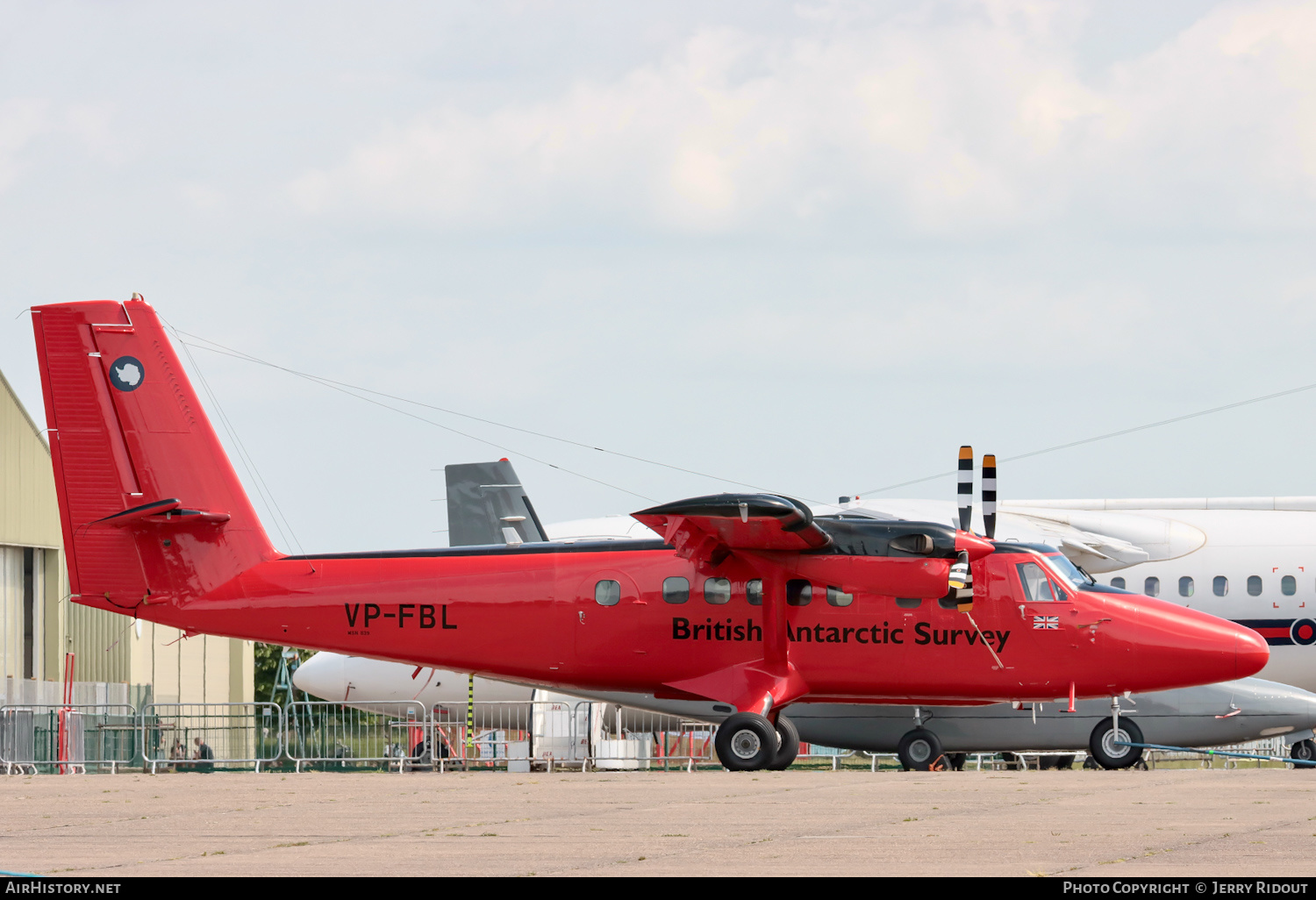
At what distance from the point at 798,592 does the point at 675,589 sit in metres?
1.50

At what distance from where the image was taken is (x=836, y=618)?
20.0 m

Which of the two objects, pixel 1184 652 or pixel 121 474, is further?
pixel 121 474

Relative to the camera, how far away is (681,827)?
1108cm

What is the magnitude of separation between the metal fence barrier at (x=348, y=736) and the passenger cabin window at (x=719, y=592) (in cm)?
566

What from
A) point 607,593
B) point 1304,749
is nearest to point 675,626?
point 607,593

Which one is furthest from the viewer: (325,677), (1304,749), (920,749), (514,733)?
(325,677)

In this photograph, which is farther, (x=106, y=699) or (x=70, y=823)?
(x=106, y=699)

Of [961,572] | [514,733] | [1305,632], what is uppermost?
[961,572]

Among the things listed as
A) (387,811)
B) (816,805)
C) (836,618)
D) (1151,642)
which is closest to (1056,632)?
(1151,642)

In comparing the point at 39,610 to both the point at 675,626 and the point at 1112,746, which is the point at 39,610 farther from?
the point at 1112,746

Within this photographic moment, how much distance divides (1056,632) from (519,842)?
11265mm

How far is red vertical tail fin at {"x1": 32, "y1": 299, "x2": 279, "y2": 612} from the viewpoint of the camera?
20.5 metres

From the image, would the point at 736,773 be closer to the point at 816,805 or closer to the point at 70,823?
the point at 816,805

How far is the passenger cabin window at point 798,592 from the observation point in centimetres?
2000
